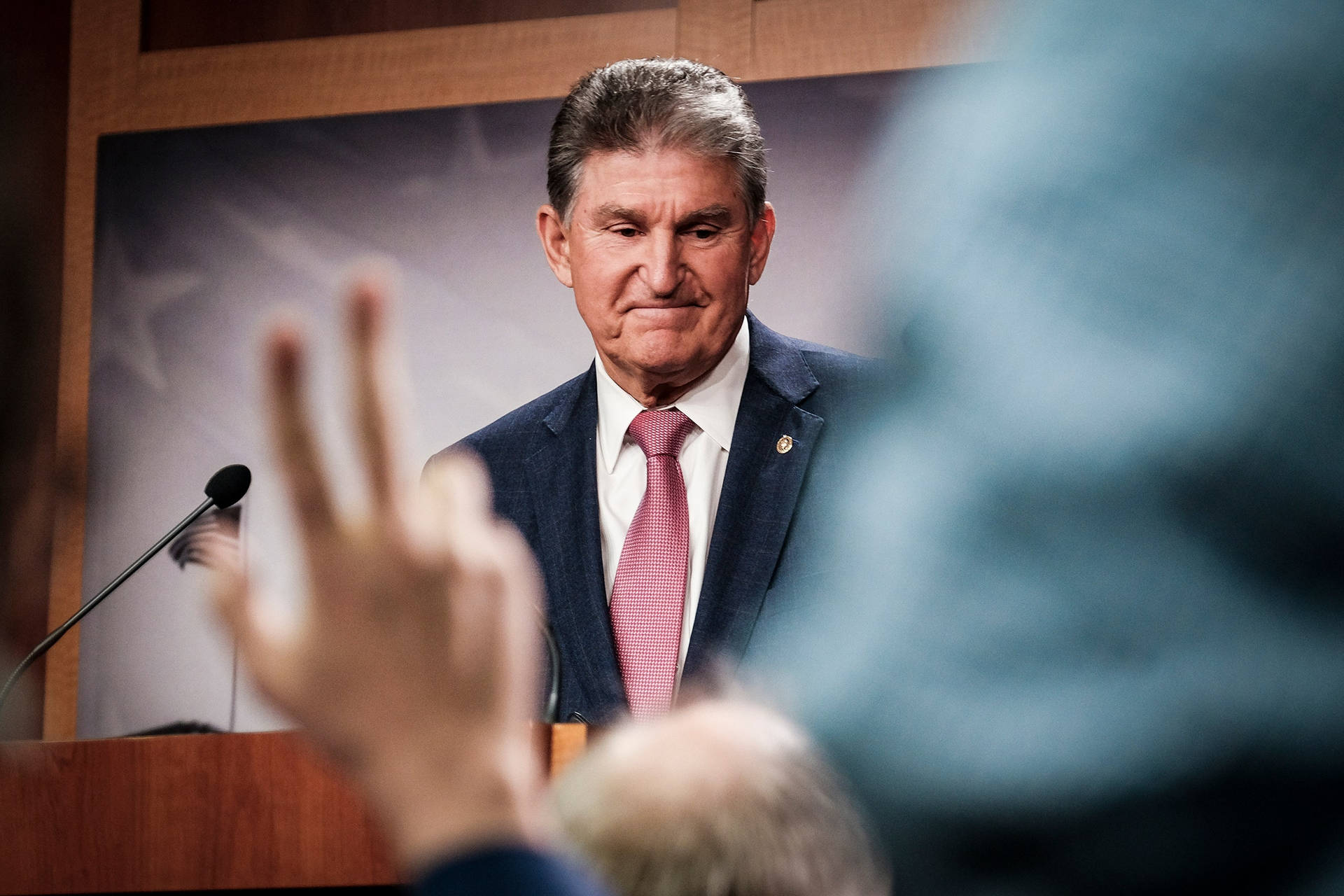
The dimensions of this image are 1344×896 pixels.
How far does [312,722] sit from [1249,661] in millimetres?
307

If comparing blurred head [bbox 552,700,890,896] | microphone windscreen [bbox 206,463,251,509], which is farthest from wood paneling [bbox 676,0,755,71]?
blurred head [bbox 552,700,890,896]

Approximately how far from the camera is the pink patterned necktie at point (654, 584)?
1434mm

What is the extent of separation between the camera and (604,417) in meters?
1.68

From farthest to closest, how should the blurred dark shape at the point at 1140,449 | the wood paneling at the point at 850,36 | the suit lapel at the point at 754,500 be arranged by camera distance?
the wood paneling at the point at 850,36
the suit lapel at the point at 754,500
the blurred dark shape at the point at 1140,449

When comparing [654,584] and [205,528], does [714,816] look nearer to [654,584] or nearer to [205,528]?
[654,584]

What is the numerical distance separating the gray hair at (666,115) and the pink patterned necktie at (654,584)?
0.36 m

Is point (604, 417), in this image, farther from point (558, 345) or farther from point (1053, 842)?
point (1053, 842)

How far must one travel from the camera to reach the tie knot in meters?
1.62

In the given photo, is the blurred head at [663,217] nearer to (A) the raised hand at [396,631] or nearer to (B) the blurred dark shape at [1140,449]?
(B) the blurred dark shape at [1140,449]

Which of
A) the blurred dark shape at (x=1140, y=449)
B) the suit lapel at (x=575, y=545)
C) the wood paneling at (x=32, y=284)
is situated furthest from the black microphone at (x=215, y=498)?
the wood paneling at (x=32, y=284)

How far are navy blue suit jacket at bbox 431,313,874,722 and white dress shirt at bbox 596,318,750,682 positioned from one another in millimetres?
25

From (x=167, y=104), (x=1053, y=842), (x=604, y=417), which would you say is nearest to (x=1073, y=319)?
(x=1053, y=842)

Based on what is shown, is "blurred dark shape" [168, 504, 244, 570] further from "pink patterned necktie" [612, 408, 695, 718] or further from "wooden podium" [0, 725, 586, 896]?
"wooden podium" [0, 725, 586, 896]

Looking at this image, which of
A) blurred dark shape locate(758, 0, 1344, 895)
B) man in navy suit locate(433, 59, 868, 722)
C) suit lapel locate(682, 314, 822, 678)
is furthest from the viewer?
man in navy suit locate(433, 59, 868, 722)
